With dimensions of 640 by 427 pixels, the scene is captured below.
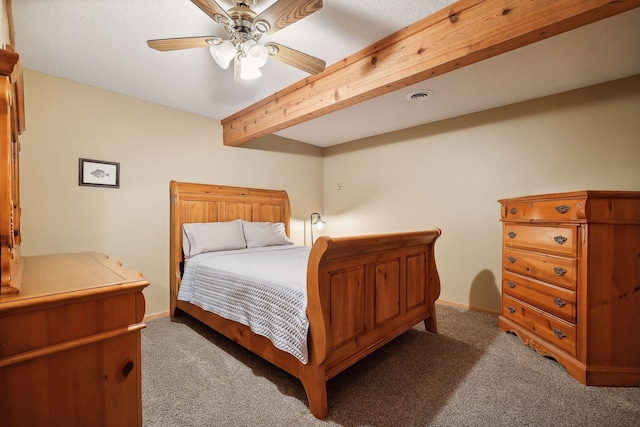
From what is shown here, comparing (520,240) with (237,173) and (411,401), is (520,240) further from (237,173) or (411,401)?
(237,173)

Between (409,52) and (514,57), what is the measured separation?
37.8 inches

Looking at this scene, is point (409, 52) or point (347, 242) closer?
point (347, 242)

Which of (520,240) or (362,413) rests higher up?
(520,240)

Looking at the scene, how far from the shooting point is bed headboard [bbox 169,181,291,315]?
2990 millimetres

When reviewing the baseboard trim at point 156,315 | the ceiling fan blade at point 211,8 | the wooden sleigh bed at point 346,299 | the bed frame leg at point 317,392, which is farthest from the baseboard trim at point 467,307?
the ceiling fan blade at point 211,8

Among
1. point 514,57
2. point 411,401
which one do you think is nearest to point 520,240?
point 514,57

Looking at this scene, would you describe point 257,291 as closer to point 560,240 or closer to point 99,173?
point 99,173

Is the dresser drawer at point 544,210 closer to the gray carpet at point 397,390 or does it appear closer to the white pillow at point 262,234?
the gray carpet at point 397,390

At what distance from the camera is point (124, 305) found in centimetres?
99

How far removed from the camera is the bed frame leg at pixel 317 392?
4.91 ft

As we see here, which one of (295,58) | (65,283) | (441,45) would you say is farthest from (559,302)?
(65,283)

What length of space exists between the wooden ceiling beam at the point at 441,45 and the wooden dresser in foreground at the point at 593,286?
3.68 ft

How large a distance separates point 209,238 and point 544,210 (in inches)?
120

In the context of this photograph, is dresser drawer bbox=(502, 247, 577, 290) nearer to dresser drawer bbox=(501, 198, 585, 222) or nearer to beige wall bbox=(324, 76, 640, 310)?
dresser drawer bbox=(501, 198, 585, 222)
